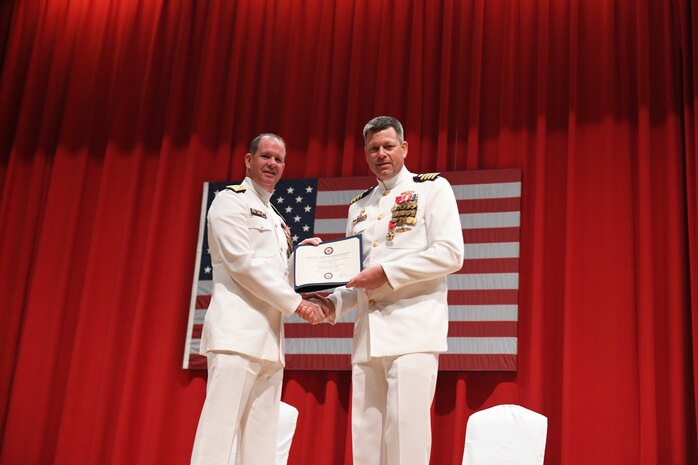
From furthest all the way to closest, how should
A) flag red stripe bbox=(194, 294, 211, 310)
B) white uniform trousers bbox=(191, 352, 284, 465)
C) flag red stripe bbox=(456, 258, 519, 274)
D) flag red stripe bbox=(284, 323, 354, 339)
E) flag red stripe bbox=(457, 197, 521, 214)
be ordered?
flag red stripe bbox=(194, 294, 211, 310)
flag red stripe bbox=(284, 323, 354, 339)
flag red stripe bbox=(457, 197, 521, 214)
flag red stripe bbox=(456, 258, 519, 274)
white uniform trousers bbox=(191, 352, 284, 465)

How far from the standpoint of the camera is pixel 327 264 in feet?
10.4

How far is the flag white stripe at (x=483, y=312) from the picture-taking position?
4.75 meters

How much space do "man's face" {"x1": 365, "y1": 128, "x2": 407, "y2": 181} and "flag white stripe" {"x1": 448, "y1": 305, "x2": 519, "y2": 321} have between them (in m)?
1.82

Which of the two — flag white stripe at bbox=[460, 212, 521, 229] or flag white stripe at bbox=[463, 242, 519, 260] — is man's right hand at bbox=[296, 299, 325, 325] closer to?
flag white stripe at bbox=[463, 242, 519, 260]

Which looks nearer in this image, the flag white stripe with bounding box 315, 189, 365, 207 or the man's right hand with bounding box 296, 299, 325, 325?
the man's right hand with bounding box 296, 299, 325, 325

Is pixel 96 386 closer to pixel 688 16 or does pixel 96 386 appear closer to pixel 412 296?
pixel 412 296

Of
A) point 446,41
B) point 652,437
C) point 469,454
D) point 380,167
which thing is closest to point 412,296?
point 380,167

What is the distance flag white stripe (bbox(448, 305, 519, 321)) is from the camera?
4746mm

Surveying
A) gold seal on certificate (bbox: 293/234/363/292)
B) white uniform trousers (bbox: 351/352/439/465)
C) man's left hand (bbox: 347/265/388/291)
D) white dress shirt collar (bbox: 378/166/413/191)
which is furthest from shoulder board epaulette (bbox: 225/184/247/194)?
white uniform trousers (bbox: 351/352/439/465)

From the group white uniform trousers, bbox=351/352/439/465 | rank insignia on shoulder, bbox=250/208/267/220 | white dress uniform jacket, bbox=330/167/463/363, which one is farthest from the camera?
rank insignia on shoulder, bbox=250/208/267/220

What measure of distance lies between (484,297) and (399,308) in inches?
79.0

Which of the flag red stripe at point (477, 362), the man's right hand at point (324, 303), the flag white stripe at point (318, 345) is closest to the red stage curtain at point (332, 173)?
the flag red stripe at point (477, 362)

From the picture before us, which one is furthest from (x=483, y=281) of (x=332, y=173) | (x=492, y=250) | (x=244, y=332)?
(x=244, y=332)

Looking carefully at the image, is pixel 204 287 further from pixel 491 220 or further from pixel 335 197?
pixel 491 220
